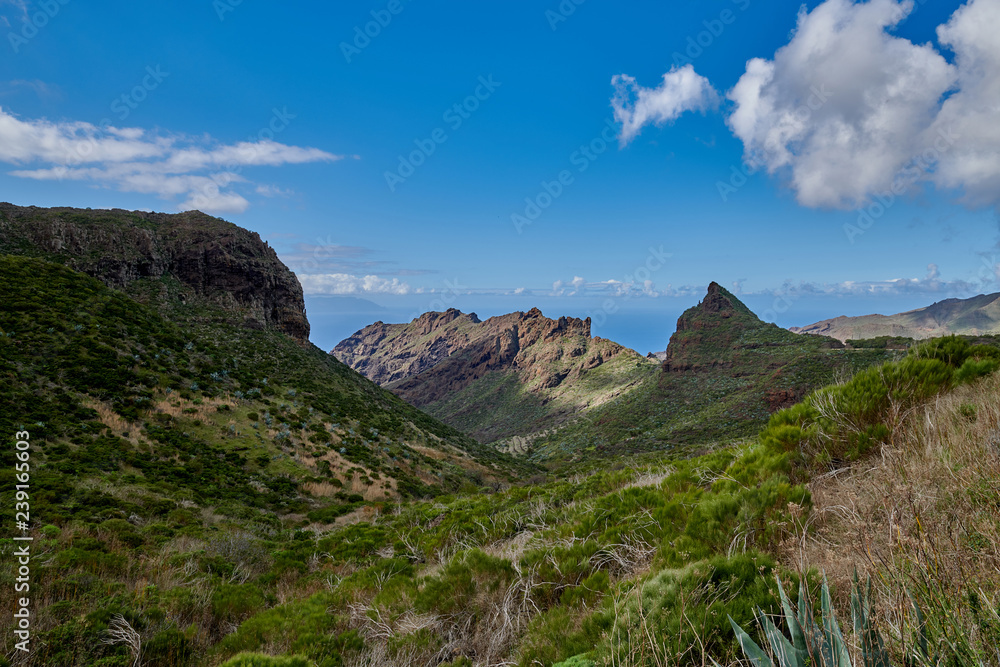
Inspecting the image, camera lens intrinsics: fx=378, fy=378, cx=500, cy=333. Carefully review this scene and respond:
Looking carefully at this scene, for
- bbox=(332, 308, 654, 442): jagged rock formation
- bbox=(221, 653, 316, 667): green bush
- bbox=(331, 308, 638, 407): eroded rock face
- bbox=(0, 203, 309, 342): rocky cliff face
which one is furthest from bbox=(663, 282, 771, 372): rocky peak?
bbox=(221, 653, 316, 667): green bush

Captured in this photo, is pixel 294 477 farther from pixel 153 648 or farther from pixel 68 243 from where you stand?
pixel 68 243

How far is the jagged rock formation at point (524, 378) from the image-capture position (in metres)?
111

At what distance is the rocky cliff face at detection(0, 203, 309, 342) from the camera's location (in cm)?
3981

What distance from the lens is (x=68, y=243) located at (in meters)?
40.6

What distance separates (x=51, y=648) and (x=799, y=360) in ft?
249

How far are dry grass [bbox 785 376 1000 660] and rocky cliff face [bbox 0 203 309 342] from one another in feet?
180

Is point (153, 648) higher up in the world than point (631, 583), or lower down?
lower down

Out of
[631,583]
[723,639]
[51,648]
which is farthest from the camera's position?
[51,648]

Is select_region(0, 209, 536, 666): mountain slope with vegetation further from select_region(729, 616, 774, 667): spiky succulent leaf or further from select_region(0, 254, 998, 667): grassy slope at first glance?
select_region(729, 616, 774, 667): spiky succulent leaf

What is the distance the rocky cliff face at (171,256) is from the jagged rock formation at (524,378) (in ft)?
228

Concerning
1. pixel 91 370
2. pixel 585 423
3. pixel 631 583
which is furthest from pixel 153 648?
pixel 585 423

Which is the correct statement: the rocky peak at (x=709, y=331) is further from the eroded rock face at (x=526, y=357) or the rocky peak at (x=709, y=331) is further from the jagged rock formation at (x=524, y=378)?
the eroded rock face at (x=526, y=357)

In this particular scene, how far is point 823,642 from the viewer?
2.02 m

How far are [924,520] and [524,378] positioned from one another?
14145 cm
